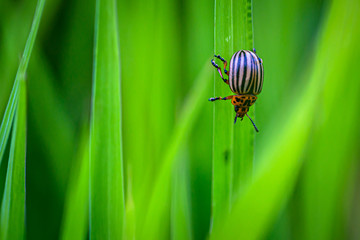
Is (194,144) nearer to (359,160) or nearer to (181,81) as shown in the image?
(181,81)

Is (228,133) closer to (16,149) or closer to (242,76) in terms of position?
(242,76)

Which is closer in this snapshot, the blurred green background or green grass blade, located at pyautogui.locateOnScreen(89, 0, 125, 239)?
green grass blade, located at pyautogui.locateOnScreen(89, 0, 125, 239)

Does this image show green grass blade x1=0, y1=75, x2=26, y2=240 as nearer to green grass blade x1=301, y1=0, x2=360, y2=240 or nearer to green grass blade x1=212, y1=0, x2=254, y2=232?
green grass blade x1=212, y1=0, x2=254, y2=232

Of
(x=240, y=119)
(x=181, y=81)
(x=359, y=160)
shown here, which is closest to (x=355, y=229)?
(x=359, y=160)

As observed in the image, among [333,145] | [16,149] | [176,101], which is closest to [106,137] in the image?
[16,149]

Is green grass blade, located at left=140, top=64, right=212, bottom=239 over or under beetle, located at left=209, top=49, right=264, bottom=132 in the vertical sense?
under

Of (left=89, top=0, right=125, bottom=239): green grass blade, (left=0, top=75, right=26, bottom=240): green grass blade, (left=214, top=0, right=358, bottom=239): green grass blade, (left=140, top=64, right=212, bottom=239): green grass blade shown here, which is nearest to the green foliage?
(left=0, top=75, right=26, bottom=240): green grass blade

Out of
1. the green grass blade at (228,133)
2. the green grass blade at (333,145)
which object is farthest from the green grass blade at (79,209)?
the green grass blade at (333,145)
